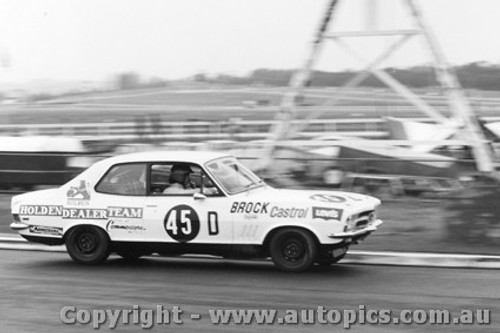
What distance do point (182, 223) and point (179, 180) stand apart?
622 millimetres

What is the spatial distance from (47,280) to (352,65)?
31.7ft

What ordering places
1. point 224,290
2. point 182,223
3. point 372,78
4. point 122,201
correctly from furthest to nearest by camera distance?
point 372,78
point 122,201
point 182,223
point 224,290

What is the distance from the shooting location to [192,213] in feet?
34.3

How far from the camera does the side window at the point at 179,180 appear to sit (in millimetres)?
10664

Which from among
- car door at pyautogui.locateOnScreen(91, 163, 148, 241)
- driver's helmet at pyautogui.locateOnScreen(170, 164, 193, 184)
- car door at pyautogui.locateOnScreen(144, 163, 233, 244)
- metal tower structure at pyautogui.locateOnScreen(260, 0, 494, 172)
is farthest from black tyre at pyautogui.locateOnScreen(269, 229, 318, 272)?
metal tower structure at pyautogui.locateOnScreen(260, 0, 494, 172)

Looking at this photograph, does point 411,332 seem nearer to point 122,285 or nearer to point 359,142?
point 122,285

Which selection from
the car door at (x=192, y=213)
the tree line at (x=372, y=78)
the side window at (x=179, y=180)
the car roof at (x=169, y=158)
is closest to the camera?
the car door at (x=192, y=213)

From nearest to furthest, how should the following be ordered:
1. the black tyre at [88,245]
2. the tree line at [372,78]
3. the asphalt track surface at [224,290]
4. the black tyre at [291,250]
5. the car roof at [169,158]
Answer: the asphalt track surface at [224,290], the black tyre at [291,250], the black tyre at [88,245], the car roof at [169,158], the tree line at [372,78]

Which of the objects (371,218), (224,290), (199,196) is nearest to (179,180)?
(199,196)

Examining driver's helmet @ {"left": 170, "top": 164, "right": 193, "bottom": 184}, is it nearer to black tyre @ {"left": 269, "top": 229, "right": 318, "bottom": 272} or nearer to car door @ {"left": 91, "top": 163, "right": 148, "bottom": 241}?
car door @ {"left": 91, "top": 163, "right": 148, "bottom": 241}

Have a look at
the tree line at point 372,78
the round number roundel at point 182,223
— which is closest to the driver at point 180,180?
the round number roundel at point 182,223

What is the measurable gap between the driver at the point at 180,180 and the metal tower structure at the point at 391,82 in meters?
6.45

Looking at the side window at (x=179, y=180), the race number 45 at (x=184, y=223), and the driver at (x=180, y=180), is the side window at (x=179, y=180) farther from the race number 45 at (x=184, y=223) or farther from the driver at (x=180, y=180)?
the race number 45 at (x=184, y=223)

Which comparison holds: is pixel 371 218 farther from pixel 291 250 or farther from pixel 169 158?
pixel 169 158
